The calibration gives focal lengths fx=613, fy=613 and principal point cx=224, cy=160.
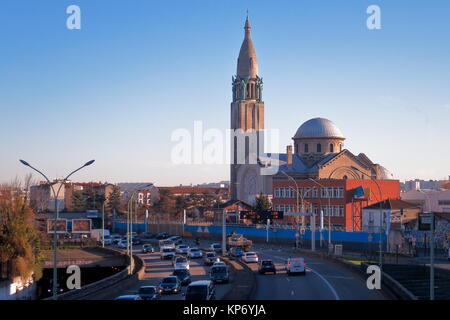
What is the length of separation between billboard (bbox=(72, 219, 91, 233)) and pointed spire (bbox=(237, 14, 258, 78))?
229 ft

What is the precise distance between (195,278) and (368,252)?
25.1 meters

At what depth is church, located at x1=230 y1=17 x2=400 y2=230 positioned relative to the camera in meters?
92.4

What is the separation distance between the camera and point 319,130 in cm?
11888

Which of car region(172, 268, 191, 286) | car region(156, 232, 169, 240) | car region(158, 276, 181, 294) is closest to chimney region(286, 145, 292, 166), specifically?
car region(156, 232, 169, 240)

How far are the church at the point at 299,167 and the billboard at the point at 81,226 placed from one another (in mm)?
28512

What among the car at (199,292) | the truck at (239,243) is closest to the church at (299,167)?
the truck at (239,243)

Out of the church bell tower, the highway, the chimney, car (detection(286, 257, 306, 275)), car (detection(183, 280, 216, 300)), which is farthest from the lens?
the church bell tower

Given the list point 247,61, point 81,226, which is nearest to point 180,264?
point 81,226

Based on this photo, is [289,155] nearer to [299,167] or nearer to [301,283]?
[299,167]

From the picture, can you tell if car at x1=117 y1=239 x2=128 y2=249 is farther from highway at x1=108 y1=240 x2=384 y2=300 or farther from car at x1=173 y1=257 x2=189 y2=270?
car at x1=173 y1=257 x2=189 y2=270

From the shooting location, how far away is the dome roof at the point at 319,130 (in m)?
118

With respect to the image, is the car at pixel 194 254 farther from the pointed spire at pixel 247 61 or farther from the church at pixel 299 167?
the pointed spire at pixel 247 61

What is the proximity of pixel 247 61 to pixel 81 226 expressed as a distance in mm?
72904
